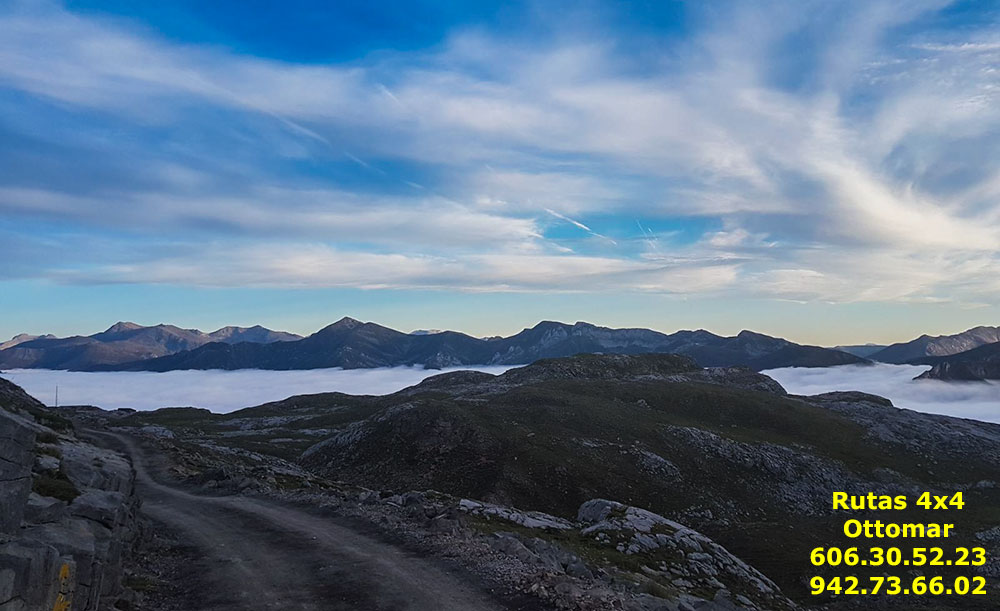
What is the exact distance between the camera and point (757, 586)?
48.7 meters

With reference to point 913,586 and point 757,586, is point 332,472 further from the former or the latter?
point 913,586

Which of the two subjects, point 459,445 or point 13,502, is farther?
point 459,445

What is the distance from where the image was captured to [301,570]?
2544 cm

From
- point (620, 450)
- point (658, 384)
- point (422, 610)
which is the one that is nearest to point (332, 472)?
point (620, 450)

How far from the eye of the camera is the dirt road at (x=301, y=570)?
21.8 meters

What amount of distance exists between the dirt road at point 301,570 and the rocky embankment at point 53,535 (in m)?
3.59

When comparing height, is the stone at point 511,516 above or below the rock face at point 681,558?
above

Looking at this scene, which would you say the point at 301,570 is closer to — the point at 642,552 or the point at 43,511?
the point at 43,511

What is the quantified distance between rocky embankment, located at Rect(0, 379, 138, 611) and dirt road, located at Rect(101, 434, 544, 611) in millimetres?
3588

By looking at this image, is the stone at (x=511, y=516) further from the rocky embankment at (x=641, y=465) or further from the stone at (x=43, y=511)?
the stone at (x=43, y=511)

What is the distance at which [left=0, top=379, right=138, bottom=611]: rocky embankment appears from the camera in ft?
44.8

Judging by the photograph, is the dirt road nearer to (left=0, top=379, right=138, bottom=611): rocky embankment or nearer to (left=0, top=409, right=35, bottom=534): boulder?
(left=0, top=379, right=138, bottom=611): rocky embankment

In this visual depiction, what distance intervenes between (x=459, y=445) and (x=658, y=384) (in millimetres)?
68800

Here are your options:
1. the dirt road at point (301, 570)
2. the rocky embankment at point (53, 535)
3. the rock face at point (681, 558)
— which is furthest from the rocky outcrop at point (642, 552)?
the rocky embankment at point (53, 535)
